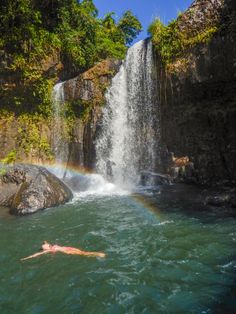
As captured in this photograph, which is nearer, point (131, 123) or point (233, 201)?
point (233, 201)

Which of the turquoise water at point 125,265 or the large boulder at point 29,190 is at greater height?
the large boulder at point 29,190

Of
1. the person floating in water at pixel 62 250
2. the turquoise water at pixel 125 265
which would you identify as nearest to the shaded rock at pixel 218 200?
the turquoise water at pixel 125 265

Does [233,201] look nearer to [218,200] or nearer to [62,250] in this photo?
[218,200]

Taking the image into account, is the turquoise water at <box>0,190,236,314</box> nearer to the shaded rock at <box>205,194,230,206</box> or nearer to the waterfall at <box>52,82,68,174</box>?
the shaded rock at <box>205,194,230,206</box>

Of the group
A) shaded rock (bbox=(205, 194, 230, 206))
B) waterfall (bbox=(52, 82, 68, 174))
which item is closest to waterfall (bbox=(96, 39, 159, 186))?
waterfall (bbox=(52, 82, 68, 174))

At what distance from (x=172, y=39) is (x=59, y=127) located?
8300 mm

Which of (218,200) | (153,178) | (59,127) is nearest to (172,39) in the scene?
(153,178)

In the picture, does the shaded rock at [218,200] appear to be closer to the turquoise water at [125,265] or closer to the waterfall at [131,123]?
the turquoise water at [125,265]

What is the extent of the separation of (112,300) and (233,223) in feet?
15.9

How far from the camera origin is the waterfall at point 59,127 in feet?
64.7

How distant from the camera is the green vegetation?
47.9ft

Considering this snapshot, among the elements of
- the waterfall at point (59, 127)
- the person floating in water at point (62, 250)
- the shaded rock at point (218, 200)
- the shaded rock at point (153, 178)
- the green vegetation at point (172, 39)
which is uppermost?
the green vegetation at point (172, 39)

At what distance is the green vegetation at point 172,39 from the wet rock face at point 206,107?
1.18ft

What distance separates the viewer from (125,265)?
676cm
